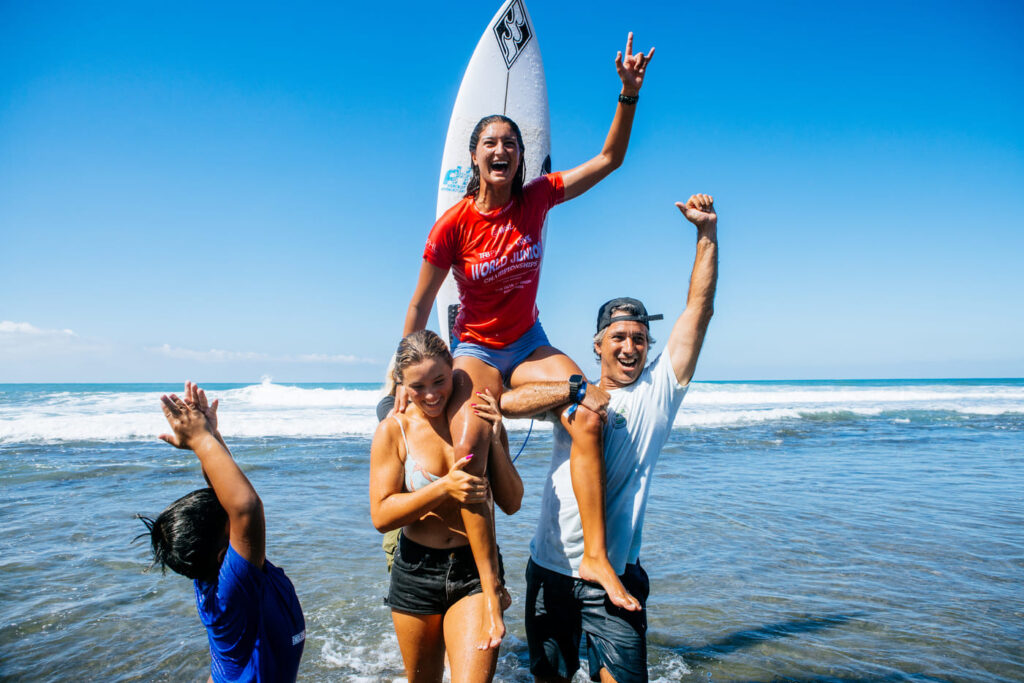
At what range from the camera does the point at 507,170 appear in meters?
3.35

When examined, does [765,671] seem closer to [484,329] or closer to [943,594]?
[943,594]

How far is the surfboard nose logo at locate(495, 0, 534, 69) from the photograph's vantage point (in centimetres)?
594

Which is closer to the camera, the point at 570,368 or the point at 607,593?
the point at 607,593

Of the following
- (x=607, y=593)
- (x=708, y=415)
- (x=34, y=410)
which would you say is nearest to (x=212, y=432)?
(x=607, y=593)

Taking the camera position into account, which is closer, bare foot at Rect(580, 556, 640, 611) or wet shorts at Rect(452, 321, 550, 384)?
bare foot at Rect(580, 556, 640, 611)

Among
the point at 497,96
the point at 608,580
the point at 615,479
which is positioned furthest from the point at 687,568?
the point at 497,96

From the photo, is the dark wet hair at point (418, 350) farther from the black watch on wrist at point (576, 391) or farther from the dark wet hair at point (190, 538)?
the dark wet hair at point (190, 538)

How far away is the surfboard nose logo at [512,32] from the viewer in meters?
5.94

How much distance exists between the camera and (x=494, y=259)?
3371mm

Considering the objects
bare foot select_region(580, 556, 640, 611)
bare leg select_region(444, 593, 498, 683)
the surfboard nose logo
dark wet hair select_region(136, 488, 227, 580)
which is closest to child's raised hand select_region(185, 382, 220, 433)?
dark wet hair select_region(136, 488, 227, 580)

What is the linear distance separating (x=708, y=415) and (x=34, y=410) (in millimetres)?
26368

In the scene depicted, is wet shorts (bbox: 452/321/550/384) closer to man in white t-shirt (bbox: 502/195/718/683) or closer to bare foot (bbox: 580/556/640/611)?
man in white t-shirt (bbox: 502/195/718/683)

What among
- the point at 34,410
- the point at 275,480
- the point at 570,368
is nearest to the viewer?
the point at 570,368

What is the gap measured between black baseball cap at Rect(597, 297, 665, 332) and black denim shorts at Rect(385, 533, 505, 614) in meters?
1.35
